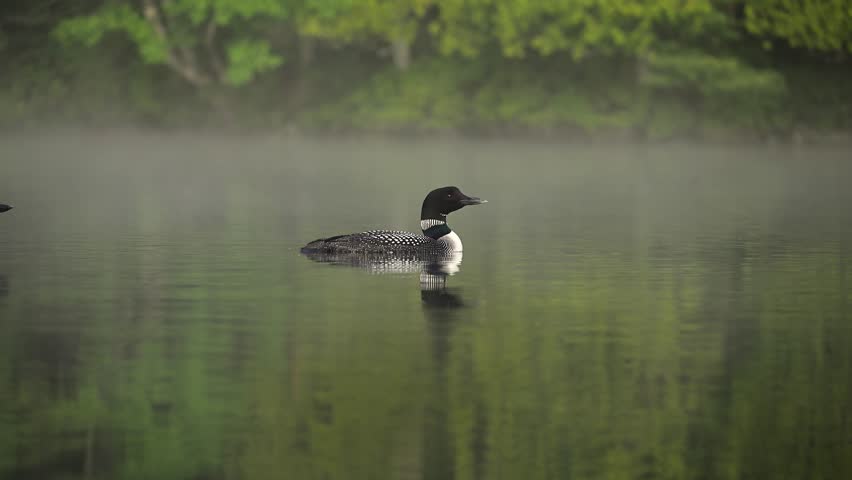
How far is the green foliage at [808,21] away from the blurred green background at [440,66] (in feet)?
0.22

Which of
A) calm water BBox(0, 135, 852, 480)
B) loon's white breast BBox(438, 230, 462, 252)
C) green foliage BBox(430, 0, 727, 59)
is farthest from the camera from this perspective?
green foliage BBox(430, 0, 727, 59)

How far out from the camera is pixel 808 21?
54094 mm

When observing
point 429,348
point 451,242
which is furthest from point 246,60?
point 429,348

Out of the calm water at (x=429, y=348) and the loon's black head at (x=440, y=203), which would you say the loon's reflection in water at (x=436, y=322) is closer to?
the calm water at (x=429, y=348)

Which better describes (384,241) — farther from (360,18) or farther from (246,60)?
(246,60)

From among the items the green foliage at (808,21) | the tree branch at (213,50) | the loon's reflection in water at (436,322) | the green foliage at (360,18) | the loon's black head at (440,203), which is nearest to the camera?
the loon's reflection in water at (436,322)

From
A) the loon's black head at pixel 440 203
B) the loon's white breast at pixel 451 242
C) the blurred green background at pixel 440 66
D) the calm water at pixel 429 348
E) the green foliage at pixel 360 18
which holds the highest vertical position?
the green foliage at pixel 360 18

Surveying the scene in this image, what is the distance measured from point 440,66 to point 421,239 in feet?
136

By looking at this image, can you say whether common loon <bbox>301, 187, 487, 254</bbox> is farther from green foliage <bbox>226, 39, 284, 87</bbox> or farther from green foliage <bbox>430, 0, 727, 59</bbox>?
green foliage <bbox>226, 39, 284, 87</bbox>

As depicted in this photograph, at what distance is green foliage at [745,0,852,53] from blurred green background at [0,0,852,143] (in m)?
0.07

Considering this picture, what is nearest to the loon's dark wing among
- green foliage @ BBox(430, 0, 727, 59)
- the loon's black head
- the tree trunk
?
the loon's black head

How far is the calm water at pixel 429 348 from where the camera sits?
32.0 ft

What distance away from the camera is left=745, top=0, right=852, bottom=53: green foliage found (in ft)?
177

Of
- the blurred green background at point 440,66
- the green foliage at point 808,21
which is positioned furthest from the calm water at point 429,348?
the blurred green background at point 440,66
